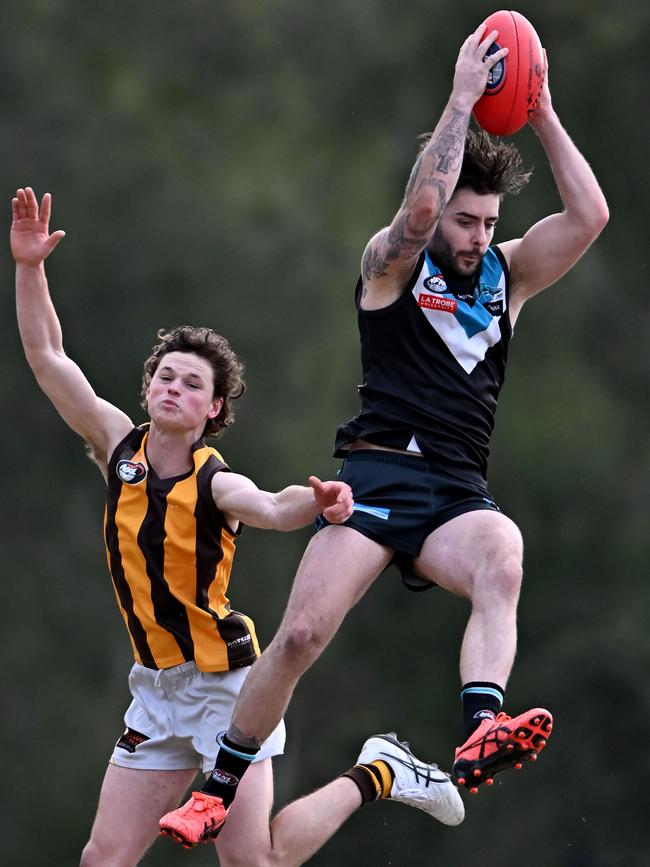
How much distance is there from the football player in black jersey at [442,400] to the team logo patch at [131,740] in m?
0.53

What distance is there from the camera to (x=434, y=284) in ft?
14.7

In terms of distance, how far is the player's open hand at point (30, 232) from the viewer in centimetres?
494

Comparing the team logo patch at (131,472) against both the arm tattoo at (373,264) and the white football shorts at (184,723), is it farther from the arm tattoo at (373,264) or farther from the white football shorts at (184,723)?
the arm tattoo at (373,264)

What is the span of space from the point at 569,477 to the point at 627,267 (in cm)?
119

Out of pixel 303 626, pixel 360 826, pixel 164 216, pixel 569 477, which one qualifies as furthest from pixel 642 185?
pixel 303 626

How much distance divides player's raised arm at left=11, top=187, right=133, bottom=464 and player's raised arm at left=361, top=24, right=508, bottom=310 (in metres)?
1.04

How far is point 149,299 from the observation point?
8.48 metres

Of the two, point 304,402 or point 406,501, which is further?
point 304,402

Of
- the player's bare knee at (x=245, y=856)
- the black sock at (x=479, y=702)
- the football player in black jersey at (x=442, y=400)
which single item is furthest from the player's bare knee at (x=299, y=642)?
the player's bare knee at (x=245, y=856)

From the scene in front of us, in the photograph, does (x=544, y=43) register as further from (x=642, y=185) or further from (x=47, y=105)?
(x=47, y=105)

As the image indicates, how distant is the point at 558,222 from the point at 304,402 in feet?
13.3

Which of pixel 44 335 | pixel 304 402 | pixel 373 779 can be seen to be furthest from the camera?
pixel 304 402

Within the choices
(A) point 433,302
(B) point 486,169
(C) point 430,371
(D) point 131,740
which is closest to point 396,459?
(C) point 430,371

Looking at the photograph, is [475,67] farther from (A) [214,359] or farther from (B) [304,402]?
(B) [304,402]
